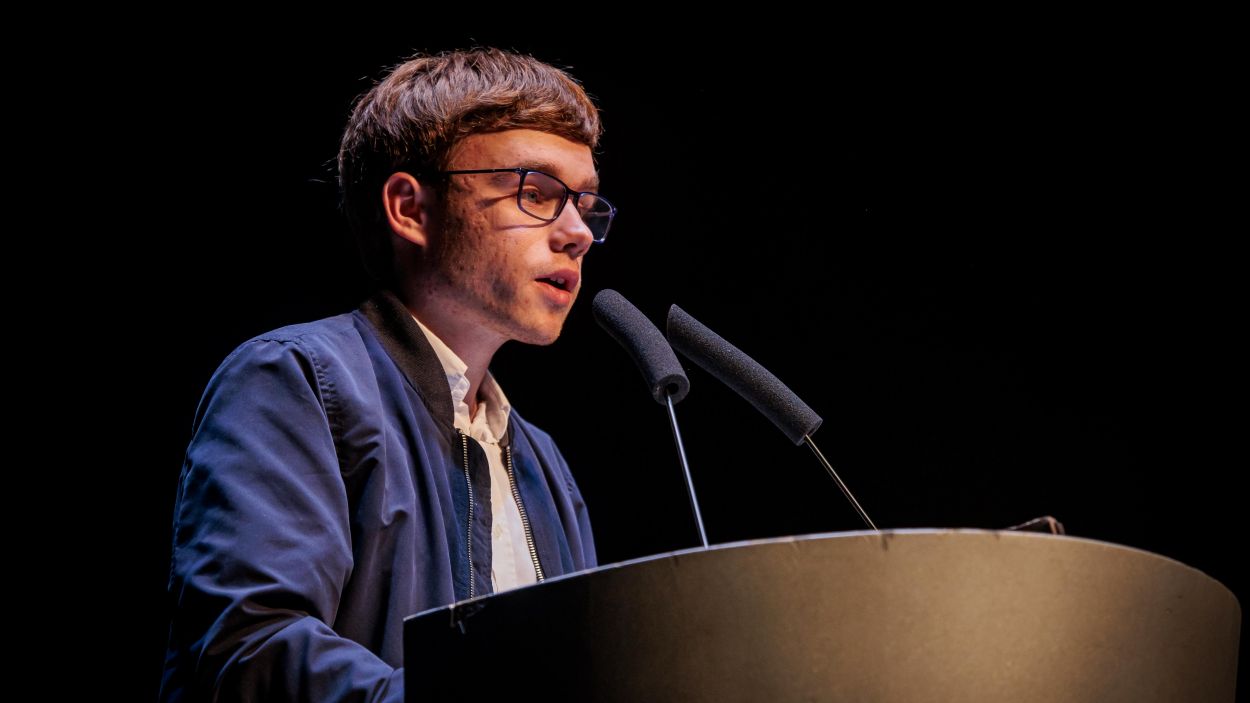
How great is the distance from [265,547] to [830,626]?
0.67m

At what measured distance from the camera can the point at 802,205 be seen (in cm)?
245

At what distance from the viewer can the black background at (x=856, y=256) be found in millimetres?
2154

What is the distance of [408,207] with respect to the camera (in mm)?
1813

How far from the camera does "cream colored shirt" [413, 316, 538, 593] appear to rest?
161 cm

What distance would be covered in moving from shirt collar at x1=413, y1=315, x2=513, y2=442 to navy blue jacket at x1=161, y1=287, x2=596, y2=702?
0.07m

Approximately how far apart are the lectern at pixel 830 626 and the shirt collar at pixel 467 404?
0.86m

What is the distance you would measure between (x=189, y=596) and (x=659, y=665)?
0.62m

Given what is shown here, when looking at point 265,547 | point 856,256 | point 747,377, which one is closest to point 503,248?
point 747,377

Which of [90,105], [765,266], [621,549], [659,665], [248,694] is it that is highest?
[90,105]

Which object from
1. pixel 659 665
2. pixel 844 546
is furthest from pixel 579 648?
pixel 844 546

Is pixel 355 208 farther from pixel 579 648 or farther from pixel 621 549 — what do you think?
pixel 579 648

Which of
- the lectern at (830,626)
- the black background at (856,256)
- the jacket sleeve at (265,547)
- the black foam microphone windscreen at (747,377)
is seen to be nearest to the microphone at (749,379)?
the black foam microphone windscreen at (747,377)

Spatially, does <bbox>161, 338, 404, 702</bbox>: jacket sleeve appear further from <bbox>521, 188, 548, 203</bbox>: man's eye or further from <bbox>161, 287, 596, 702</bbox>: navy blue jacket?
<bbox>521, 188, 548, 203</bbox>: man's eye

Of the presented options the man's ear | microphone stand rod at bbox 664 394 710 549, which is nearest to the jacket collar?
the man's ear
